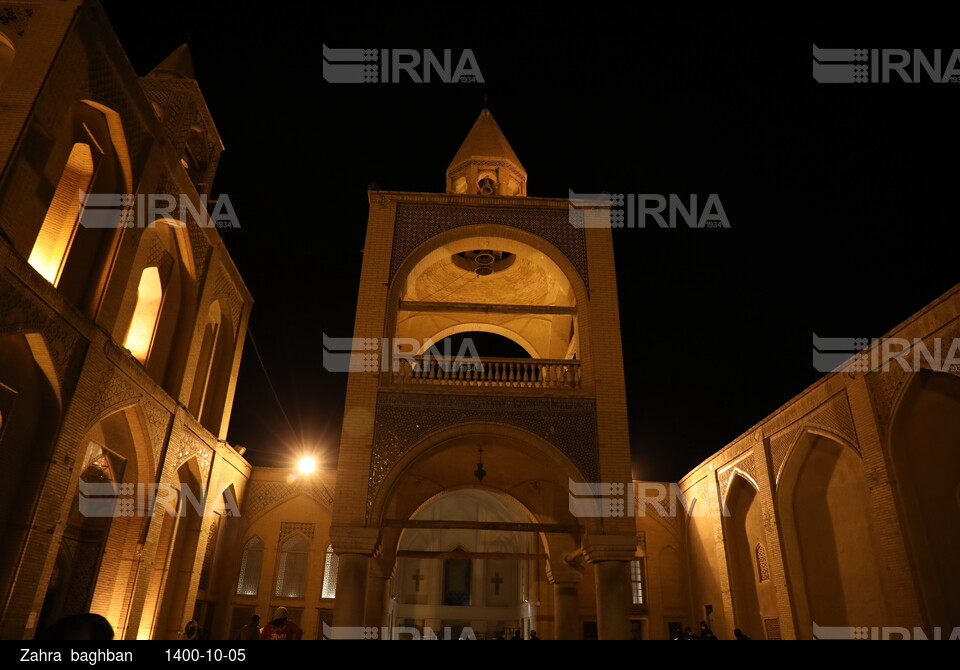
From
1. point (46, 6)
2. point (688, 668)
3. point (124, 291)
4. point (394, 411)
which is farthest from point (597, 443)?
A: point (46, 6)

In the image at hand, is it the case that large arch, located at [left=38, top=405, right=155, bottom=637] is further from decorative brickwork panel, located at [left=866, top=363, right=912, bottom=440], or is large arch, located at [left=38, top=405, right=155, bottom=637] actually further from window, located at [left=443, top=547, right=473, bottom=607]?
window, located at [left=443, top=547, right=473, bottom=607]

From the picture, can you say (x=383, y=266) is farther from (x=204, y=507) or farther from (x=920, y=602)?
(x=920, y=602)

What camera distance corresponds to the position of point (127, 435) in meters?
11.2

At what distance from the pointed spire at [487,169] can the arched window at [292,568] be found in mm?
9920

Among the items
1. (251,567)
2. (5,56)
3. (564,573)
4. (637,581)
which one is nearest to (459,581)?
(637,581)

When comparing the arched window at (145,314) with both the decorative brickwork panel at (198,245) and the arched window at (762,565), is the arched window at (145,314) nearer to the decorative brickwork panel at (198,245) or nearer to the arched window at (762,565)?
the decorative brickwork panel at (198,245)

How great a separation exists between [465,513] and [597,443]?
582 inches

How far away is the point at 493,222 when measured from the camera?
1207cm

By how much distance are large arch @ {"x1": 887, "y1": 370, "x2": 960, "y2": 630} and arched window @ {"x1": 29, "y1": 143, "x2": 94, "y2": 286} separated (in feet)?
41.3

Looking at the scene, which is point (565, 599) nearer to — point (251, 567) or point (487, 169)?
point (251, 567)

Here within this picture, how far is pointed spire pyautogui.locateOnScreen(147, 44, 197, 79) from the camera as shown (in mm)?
14734

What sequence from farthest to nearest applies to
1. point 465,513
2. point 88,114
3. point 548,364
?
1. point 465,513
2. point 548,364
3. point 88,114

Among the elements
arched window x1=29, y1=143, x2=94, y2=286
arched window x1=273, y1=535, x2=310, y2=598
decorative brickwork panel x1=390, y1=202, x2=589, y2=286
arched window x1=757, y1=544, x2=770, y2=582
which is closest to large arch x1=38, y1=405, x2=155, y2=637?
arched window x1=29, y1=143, x2=94, y2=286

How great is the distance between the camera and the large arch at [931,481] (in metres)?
8.93
